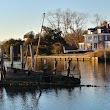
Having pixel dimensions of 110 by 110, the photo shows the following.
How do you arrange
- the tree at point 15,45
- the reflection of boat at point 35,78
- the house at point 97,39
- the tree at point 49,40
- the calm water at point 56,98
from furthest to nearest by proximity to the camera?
the house at point 97,39 < the tree at point 15,45 < the tree at point 49,40 < the reflection of boat at point 35,78 < the calm water at point 56,98

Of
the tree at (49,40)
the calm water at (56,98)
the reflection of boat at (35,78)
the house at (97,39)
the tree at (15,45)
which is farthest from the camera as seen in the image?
the house at (97,39)

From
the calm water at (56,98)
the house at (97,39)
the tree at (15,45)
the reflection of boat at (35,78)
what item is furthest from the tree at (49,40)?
the calm water at (56,98)

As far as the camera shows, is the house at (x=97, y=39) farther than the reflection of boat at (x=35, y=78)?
Yes

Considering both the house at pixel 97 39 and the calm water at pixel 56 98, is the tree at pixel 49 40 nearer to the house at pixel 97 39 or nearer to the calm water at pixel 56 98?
the house at pixel 97 39

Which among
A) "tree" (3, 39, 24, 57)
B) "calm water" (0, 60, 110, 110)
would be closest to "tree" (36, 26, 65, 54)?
"tree" (3, 39, 24, 57)

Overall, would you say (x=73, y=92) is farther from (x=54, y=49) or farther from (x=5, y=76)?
(x=54, y=49)

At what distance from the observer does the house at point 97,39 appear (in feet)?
498

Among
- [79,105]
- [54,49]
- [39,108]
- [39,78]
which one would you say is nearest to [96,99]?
[79,105]

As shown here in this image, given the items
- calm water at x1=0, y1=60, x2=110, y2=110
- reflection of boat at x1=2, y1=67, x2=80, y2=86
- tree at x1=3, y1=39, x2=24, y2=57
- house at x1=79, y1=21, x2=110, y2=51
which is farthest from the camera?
house at x1=79, y1=21, x2=110, y2=51

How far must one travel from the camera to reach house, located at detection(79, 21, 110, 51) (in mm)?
Result: 151875

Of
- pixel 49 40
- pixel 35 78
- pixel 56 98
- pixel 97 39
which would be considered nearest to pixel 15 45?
pixel 49 40

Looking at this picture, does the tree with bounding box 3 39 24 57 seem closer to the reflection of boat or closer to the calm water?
the reflection of boat

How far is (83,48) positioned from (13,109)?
115221mm

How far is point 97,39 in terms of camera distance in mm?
152750
